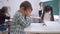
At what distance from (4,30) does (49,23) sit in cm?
46

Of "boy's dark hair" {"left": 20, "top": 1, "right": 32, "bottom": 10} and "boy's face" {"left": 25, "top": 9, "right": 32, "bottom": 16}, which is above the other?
"boy's dark hair" {"left": 20, "top": 1, "right": 32, "bottom": 10}

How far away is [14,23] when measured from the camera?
161 centimetres

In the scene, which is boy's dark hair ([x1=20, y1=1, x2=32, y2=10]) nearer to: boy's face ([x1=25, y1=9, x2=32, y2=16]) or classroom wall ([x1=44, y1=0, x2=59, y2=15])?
boy's face ([x1=25, y1=9, x2=32, y2=16])

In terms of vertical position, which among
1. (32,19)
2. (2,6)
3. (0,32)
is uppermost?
(2,6)

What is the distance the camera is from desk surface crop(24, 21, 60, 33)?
1.56 metres

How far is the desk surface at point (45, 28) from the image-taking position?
1.56 meters

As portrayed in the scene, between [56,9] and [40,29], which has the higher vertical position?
[56,9]

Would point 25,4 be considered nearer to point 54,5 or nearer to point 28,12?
point 28,12

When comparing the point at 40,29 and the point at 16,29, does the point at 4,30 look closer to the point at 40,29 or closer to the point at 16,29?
the point at 16,29

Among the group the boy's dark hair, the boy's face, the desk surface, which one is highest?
the boy's dark hair

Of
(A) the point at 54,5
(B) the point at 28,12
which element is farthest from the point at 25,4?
(A) the point at 54,5

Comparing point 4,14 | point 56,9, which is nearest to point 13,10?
point 4,14

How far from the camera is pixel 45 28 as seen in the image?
1.60 m

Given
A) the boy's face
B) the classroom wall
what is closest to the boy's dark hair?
the boy's face
